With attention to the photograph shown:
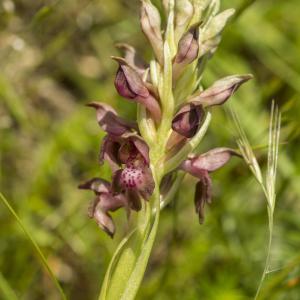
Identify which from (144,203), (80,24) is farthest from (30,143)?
(144,203)

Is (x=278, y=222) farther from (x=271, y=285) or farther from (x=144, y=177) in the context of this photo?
(x=144, y=177)

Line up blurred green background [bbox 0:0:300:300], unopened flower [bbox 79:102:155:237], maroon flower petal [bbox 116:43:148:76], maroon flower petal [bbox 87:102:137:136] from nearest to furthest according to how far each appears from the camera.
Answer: unopened flower [bbox 79:102:155:237]
maroon flower petal [bbox 87:102:137:136]
maroon flower petal [bbox 116:43:148:76]
blurred green background [bbox 0:0:300:300]

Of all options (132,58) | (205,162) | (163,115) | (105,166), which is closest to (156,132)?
(163,115)

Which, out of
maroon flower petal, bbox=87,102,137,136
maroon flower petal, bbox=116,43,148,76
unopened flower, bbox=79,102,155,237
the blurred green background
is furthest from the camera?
the blurred green background

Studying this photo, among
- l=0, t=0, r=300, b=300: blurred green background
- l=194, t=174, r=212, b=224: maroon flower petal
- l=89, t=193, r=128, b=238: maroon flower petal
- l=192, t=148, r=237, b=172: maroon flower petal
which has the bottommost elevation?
l=0, t=0, r=300, b=300: blurred green background

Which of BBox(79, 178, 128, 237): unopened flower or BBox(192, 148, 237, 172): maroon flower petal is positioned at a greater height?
BBox(79, 178, 128, 237): unopened flower

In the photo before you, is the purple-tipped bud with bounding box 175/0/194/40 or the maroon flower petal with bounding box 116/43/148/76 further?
the maroon flower petal with bounding box 116/43/148/76

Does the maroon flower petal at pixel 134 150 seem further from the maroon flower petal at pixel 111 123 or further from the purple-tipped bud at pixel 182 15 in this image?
the purple-tipped bud at pixel 182 15

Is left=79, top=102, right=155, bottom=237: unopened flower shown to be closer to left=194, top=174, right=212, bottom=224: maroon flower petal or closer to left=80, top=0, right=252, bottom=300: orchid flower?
left=80, top=0, right=252, bottom=300: orchid flower

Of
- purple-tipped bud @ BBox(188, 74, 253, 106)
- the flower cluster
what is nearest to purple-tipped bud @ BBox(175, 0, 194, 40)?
the flower cluster
